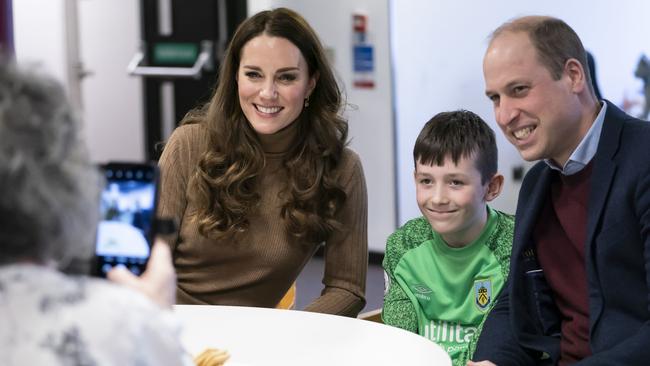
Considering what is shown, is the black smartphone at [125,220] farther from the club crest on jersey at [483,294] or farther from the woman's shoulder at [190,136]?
the club crest on jersey at [483,294]

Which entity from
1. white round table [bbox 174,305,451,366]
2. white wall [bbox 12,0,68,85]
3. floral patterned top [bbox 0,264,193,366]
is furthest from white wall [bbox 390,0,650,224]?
floral patterned top [bbox 0,264,193,366]

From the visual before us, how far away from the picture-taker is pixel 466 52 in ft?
19.4

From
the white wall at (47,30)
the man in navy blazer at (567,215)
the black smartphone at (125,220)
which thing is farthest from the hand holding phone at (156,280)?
the white wall at (47,30)

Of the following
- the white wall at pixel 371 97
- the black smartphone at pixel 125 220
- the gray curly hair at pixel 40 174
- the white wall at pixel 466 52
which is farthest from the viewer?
the white wall at pixel 371 97

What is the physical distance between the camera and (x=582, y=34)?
550cm

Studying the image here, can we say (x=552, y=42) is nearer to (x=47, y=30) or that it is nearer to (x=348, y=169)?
(x=348, y=169)

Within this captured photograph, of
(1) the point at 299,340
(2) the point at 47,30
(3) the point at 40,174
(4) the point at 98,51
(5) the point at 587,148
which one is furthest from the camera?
(4) the point at 98,51

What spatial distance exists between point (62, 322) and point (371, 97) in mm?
5481

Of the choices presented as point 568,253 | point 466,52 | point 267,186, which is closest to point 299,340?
point 568,253

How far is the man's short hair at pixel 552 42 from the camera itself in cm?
214

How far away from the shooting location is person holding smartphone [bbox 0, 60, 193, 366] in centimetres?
100

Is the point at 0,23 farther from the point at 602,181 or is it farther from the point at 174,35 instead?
the point at 602,181

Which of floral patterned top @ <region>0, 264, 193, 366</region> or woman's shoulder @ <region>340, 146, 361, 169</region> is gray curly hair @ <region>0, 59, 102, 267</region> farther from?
woman's shoulder @ <region>340, 146, 361, 169</region>

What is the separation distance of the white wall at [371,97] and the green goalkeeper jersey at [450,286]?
361 centimetres
